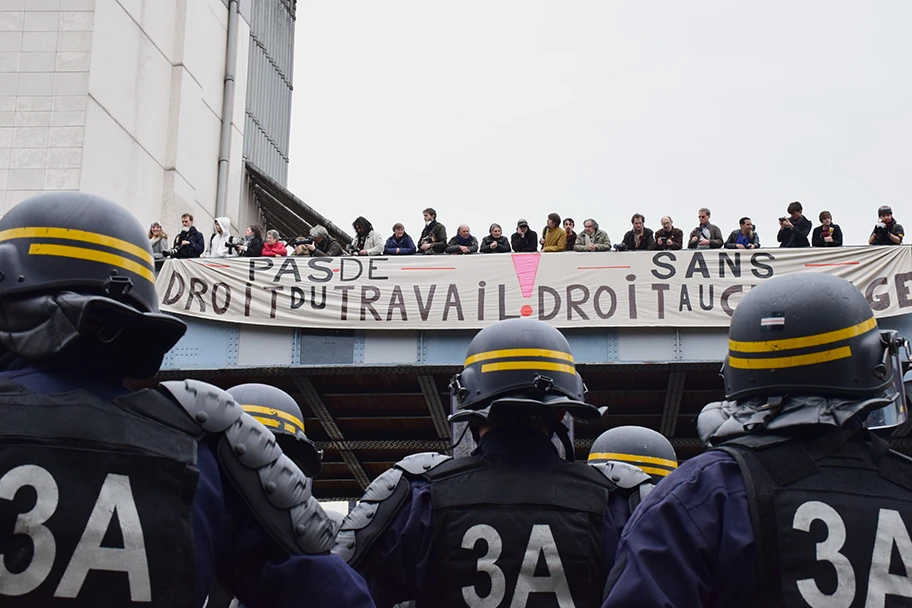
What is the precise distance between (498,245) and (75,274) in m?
15.5

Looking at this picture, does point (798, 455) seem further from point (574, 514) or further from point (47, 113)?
point (47, 113)

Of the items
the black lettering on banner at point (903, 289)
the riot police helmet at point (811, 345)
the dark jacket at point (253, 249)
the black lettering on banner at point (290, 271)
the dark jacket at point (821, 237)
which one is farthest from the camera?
the dark jacket at point (253, 249)

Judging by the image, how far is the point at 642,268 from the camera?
58.6 feet

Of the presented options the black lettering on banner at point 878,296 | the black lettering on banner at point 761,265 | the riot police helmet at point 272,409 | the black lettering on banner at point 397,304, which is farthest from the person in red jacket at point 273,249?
the riot police helmet at point 272,409

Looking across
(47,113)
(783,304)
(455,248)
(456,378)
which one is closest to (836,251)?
(455,248)

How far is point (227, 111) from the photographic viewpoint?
3394 cm

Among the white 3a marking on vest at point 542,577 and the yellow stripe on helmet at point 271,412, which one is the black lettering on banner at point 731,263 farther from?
the white 3a marking on vest at point 542,577

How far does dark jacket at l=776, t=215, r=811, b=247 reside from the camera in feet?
59.2

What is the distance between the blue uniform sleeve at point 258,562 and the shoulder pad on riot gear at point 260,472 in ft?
0.18

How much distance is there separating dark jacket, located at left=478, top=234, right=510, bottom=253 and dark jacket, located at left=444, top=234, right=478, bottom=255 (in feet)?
0.38

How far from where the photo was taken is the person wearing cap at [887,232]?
1767cm

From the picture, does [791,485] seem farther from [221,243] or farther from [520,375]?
[221,243]

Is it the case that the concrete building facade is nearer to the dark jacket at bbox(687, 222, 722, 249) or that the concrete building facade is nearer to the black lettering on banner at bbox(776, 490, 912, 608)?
the dark jacket at bbox(687, 222, 722, 249)

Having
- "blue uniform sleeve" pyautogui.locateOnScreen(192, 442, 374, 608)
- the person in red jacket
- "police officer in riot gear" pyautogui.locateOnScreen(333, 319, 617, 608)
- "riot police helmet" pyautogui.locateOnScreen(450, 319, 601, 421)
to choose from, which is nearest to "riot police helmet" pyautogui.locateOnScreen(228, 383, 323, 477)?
"riot police helmet" pyautogui.locateOnScreen(450, 319, 601, 421)
